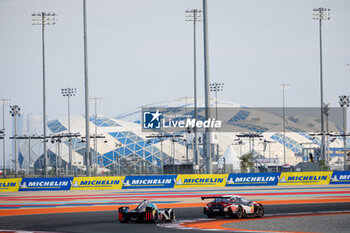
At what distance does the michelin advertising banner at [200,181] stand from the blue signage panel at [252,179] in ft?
2.38

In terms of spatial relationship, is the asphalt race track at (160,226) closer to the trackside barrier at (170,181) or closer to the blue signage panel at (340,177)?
the trackside barrier at (170,181)

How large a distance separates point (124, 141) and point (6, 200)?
352 feet

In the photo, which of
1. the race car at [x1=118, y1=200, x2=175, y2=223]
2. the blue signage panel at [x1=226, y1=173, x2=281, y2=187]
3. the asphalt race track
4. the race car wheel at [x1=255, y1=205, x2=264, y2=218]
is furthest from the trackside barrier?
the race car at [x1=118, y1=200, x2=175, y2=223]

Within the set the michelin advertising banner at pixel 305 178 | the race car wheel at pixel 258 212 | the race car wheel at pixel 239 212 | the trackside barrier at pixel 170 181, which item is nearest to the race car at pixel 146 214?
the race car wheel at pixel 239 212

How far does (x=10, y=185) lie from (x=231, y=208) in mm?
31279

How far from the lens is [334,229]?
72.6 ft

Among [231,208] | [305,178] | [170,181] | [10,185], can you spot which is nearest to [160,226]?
[231,208]

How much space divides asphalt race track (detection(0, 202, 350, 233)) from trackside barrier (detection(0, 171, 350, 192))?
21979 millimetres

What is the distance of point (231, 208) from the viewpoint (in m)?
27.7

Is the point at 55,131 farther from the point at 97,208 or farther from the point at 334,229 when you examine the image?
the point at 334,229

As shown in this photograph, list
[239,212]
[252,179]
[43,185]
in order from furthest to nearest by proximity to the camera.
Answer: [252,179], [43,185], [239,212]

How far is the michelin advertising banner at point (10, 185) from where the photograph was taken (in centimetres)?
5444

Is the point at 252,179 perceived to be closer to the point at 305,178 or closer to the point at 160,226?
the point at 305,178

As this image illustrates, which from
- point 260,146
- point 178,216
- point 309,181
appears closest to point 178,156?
point 260,146
